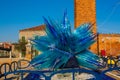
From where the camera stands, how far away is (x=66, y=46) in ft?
30.1

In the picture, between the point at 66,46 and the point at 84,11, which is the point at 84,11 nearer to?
the point at 84,11

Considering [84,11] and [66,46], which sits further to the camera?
[84,11]

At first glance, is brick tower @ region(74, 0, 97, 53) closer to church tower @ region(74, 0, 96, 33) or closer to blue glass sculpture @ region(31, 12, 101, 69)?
church tower @ region(74, 0, 96, 33)

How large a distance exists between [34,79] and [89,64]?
280 centimetres

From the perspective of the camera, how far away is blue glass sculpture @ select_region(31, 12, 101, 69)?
29.4 feet

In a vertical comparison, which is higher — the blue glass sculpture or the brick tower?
the brick tower

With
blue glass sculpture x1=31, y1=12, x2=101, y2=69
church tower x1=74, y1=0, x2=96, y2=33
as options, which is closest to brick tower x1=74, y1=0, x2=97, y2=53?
church tower x1=74, y1=0, x2=96, y2=33

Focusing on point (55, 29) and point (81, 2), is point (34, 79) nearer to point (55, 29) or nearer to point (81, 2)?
point (55, 29)

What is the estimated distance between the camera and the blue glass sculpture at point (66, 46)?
8961mm

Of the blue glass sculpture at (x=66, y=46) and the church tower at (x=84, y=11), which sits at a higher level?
the church tower at (x=84, y=11)

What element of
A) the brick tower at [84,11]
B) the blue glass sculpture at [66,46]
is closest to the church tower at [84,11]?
the brick tower at [84,11]

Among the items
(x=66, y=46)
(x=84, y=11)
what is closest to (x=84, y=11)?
(x=84, y=11)

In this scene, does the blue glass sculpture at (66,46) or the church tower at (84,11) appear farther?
the church tower at (84,11)

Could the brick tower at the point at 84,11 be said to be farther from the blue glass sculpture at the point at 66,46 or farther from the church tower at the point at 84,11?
the blue glass sculpture at the point at 66,46
